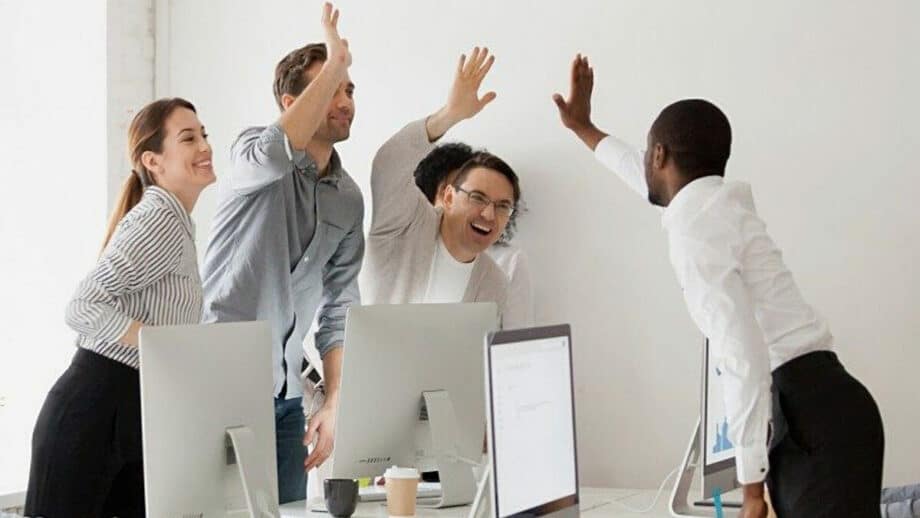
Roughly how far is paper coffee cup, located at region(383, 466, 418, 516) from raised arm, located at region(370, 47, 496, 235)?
0.90 meters

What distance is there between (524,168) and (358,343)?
62.0 inches

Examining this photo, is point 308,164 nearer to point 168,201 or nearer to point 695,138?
point 168,201

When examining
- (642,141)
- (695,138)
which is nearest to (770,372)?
(695,138)

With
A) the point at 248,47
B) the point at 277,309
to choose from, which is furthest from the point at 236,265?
the point at 248,47

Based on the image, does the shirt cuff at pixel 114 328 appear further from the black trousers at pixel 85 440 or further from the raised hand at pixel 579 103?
the raised hand at pixel 579 103

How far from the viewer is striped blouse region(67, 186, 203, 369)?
9.05 feet

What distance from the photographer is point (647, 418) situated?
3.94 m

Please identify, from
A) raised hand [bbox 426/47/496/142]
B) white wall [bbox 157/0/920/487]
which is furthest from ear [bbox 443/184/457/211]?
white wall [bbox 157/0/920/487]

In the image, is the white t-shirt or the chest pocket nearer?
the chest pocket

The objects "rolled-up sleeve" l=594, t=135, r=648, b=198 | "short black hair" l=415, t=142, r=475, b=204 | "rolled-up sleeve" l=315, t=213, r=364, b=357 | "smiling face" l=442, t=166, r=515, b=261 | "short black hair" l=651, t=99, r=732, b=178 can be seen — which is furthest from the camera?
"short black hair" l=415, t=142, r=475, b=204

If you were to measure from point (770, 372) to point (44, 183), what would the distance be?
3.01 meters

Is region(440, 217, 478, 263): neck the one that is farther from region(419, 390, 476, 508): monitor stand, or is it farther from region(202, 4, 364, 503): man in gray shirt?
region(419, 390, 476, 508): monitor stand

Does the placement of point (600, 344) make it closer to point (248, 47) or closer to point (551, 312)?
point (551, 312)

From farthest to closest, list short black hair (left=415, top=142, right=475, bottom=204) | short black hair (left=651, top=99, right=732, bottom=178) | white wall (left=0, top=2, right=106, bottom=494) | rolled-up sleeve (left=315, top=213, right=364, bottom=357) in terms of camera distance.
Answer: white wall (left=0, top=2, right=106, bottom=494) < short black hair (left=415, top=142, right=475, bottom=204) < rolled-up sleeve (left=315, top=213, right=364, bottom=357) < short black hair (left=651, top=99, right=732, bottom=178)
